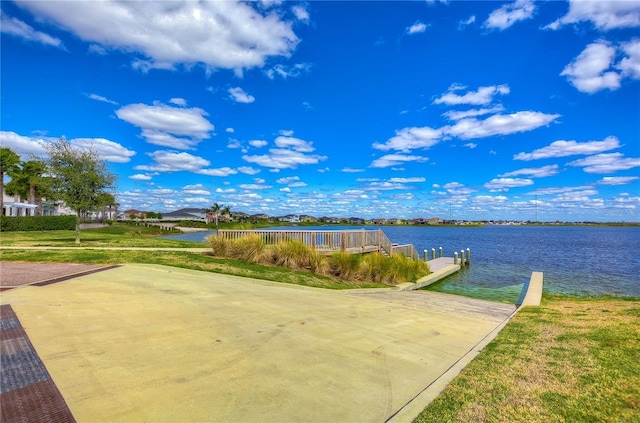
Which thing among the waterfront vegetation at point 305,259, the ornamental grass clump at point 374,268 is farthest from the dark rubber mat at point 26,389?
the ornamental grass clump at point 374,268

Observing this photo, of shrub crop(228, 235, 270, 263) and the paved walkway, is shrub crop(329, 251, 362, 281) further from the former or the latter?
the paved walkway

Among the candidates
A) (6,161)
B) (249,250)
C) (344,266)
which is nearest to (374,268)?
(344,266)

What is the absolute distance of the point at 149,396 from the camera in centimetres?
355

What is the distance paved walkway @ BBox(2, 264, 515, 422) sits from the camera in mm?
3496

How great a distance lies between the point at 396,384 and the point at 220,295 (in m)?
5.42

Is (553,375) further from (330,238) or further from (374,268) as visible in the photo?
(330,238)

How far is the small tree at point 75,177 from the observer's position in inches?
819

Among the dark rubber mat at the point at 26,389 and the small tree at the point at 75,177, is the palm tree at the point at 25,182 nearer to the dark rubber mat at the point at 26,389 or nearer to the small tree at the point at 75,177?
the small tree at the point at 75,177

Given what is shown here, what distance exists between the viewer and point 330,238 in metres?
18.2

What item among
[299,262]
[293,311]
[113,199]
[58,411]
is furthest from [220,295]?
[113,199]

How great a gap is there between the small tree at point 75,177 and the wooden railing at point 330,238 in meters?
10.0

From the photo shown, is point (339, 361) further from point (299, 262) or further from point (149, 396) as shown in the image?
point (299, 262)

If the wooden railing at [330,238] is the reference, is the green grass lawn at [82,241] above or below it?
below

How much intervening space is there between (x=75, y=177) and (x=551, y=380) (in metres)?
24.2
